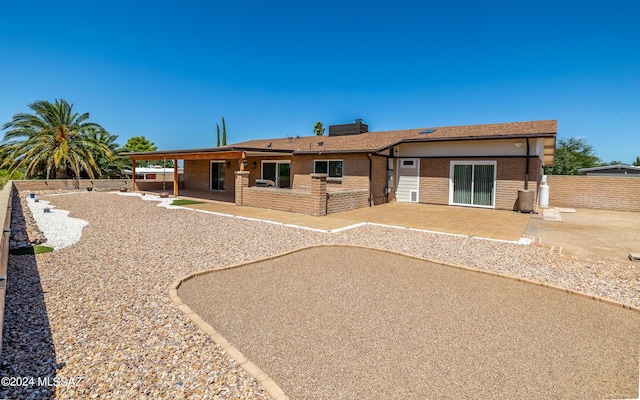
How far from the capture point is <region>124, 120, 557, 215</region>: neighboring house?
43.8 ft

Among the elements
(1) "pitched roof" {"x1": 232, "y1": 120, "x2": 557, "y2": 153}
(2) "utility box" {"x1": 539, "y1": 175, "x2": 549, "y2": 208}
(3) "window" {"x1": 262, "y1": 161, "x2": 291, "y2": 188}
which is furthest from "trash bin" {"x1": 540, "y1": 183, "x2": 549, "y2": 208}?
(3) "window" {"x1": 262, "y1": 161, "x2": 291, "y2": 188}

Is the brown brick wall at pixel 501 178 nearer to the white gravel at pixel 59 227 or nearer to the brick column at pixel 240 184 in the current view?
the brick column at pixel 240 184

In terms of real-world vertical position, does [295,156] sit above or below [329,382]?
above

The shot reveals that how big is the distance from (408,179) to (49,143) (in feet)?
79.0

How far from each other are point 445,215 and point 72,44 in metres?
19.9

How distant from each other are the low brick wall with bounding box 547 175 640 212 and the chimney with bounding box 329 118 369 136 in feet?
36.6

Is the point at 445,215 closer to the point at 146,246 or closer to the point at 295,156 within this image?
the point at 295,156

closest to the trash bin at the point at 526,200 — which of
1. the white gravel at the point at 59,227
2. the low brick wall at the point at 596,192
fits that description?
the low brick wall at the point at 596,192

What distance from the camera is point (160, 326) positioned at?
3.47 metres

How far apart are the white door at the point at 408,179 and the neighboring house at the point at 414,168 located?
0.05 meters

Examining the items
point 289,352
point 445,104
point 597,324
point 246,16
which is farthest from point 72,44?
point 445,104

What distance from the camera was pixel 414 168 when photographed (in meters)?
16.3

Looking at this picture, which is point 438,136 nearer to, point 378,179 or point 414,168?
point 414,168

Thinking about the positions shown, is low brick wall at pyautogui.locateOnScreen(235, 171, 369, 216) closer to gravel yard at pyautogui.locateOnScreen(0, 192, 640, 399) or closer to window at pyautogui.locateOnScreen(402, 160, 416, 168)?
gravel yard at pyautogui.locateOnScreen(0, 192, 640, 399)
